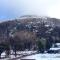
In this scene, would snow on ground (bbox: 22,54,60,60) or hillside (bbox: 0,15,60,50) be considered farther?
hillside (bbox: 0,15,60,50)

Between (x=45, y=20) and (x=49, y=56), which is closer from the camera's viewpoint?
(x=49, y=56)

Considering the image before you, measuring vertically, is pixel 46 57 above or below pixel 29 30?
below

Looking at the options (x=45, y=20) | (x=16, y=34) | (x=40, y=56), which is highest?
(x=45, y=20)

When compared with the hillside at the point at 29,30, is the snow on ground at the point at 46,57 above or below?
below

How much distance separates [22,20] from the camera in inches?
156

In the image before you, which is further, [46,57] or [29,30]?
[29,30]

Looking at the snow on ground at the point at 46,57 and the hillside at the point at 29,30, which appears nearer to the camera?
the snow on ground at the point at 46,57

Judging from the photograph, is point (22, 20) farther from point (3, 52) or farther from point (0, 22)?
point (3, 52)

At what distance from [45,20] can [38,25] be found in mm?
163

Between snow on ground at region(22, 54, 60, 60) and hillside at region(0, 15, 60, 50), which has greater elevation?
hillside at region(0, 15, 60, 50)

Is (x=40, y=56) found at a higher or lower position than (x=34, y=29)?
lower

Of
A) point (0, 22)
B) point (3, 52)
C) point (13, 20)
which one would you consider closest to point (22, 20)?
point (13, 20)

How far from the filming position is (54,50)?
3768 millimetres

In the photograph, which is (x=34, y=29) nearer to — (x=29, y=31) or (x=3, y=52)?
(x=29, y=31)
